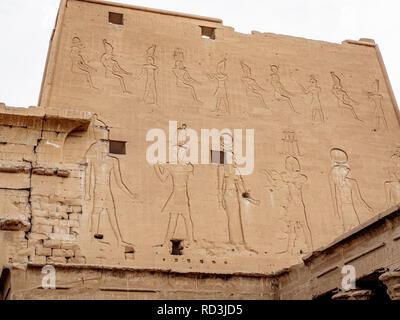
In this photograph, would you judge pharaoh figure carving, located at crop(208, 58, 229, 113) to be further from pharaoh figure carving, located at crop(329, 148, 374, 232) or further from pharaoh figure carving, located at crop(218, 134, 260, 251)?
pharaoh figure carving, located at crop(329, 148, 374, 232)

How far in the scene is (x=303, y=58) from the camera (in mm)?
13383

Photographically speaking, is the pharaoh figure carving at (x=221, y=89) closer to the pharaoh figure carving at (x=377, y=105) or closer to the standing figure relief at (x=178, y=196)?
the standing figure relief at (x=178, y=196)

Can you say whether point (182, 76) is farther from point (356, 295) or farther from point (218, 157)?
point (356, 295)

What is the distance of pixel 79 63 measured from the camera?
1168cm

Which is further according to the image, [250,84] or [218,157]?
[250,84]

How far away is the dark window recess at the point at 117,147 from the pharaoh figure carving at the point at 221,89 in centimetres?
203

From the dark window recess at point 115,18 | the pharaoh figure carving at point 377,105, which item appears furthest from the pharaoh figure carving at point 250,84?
the dark window recess at point 115,18

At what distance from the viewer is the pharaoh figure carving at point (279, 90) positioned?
498 inches

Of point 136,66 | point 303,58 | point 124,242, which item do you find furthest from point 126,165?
point 303,58

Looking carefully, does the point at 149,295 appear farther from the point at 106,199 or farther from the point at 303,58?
the point at 303,58

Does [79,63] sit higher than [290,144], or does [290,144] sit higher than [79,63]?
[79,63]

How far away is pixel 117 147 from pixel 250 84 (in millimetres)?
3206

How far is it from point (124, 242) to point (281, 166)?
3.48 m

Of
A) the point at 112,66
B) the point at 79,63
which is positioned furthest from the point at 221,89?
the point at 79,63
